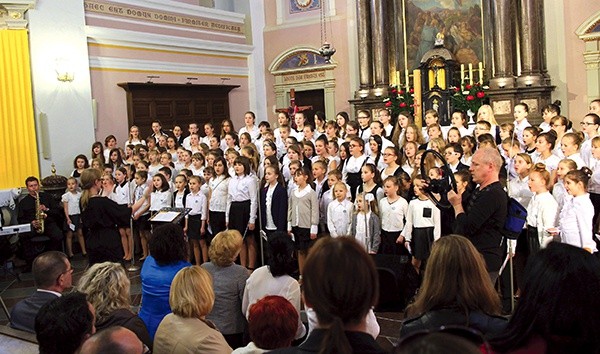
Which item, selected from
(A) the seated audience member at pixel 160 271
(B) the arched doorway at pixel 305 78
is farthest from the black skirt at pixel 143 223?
(B) the arched doorway at pixel 305 78

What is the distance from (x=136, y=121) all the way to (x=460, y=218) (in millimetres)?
10836

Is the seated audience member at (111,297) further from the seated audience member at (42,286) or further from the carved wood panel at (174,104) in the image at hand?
the carved wood panel at (174,104)

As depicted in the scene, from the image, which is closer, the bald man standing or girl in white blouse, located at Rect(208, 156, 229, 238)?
the bald man standing

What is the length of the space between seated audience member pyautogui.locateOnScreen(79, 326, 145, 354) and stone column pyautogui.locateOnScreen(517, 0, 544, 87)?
12.5m

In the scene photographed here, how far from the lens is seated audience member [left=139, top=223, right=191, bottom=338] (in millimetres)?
4156

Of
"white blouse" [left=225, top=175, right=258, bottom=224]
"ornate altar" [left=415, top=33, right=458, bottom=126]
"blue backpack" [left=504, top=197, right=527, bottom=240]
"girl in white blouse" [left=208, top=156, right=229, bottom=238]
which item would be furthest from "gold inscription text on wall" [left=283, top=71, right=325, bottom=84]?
"blue backpack" [left=504, top=197, right=527, bottom=240]

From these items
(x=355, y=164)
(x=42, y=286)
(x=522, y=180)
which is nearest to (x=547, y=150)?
(x=522, y=180)

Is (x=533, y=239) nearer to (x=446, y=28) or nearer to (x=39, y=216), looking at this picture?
(x=39, y=216)

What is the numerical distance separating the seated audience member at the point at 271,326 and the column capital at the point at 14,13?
1041cm

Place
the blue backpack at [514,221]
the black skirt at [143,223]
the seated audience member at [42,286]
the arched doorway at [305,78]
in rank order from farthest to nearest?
the arched doorway at [305,78] → the black skirt at [143,223] → the blue backpack at [514,221] → the seated audience member at [42,286]

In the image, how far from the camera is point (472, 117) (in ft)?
45.6

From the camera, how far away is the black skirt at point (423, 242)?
21.2 ft

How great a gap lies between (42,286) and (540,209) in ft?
14.3

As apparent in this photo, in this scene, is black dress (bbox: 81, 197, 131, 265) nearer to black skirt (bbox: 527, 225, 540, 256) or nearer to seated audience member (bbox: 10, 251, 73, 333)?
seated audience member (bbox: 10, 251, 73, 333)
